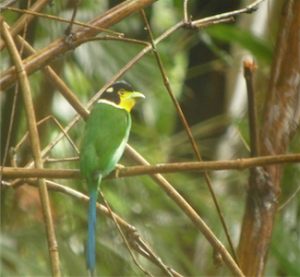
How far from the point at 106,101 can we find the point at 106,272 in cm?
106

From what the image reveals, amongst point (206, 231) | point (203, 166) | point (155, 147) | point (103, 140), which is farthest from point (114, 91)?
point (155, 147)

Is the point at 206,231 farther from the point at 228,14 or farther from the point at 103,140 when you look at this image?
the point at 103,140

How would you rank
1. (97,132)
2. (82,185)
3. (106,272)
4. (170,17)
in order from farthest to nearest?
(170,17) → (106,272) → (82,185) → (97,132)

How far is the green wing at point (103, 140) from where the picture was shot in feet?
7.35

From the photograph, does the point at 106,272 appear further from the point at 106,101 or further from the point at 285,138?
the point at 285,138

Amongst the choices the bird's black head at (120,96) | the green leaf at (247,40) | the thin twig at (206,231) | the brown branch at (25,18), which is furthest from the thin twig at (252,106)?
the green leaf at (247,40)

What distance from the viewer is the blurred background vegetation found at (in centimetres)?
314

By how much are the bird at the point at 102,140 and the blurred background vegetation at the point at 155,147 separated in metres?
0.18

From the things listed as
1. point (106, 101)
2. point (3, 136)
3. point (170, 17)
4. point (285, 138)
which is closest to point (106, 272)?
point (3, 136)

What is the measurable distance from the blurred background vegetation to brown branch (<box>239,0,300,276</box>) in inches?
11.4

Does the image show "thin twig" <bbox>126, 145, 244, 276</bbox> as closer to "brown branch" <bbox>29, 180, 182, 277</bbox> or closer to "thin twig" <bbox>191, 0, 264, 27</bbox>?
"brown branch" <bbox>29, 180, 182, 277</bbox>

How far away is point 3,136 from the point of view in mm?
3137

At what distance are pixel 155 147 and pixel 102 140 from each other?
1695 millimetres

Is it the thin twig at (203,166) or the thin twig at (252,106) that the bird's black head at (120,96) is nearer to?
the thin twig at (252,106)
